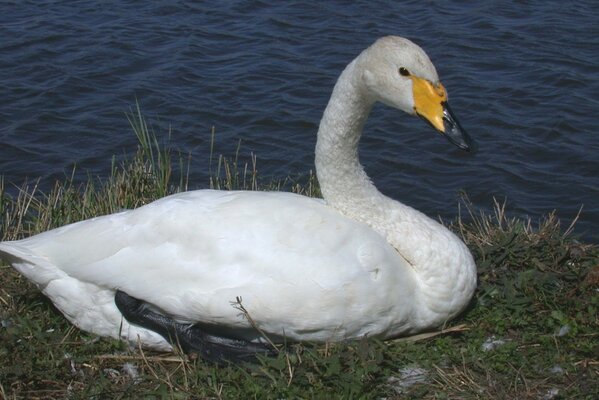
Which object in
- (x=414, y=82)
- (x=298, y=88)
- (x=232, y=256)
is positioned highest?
(x=414, y=82)

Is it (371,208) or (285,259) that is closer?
(285,259)

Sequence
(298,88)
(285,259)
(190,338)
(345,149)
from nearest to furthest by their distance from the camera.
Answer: (285,259)
(190,338)
(345,149)
(298,88)

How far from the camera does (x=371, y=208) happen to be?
5281 mm

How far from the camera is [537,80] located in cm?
1080

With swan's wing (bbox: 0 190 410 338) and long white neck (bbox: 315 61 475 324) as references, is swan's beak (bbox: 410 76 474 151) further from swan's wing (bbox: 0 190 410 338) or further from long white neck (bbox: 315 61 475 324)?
swan's wing (bbox: 0 190 410 338)

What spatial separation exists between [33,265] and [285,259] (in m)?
1.36

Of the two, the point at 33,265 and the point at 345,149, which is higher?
the point at 345,149

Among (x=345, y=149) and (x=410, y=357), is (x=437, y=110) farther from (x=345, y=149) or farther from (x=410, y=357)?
(x=410, y=357)

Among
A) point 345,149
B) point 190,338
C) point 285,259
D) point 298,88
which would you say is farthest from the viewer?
point 298,88

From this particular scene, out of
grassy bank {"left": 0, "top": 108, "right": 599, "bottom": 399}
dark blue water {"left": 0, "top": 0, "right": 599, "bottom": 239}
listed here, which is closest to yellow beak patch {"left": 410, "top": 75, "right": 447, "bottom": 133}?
grassy bank {"left": 0, "top": 108, "right": 599, "bottom": 399}

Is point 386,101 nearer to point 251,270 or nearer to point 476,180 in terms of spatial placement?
point 251,270

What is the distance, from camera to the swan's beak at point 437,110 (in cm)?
485

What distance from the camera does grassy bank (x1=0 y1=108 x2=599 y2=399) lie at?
15.1 ft

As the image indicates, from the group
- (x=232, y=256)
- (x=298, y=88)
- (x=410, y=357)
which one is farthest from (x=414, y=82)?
(x=298, y=88)
